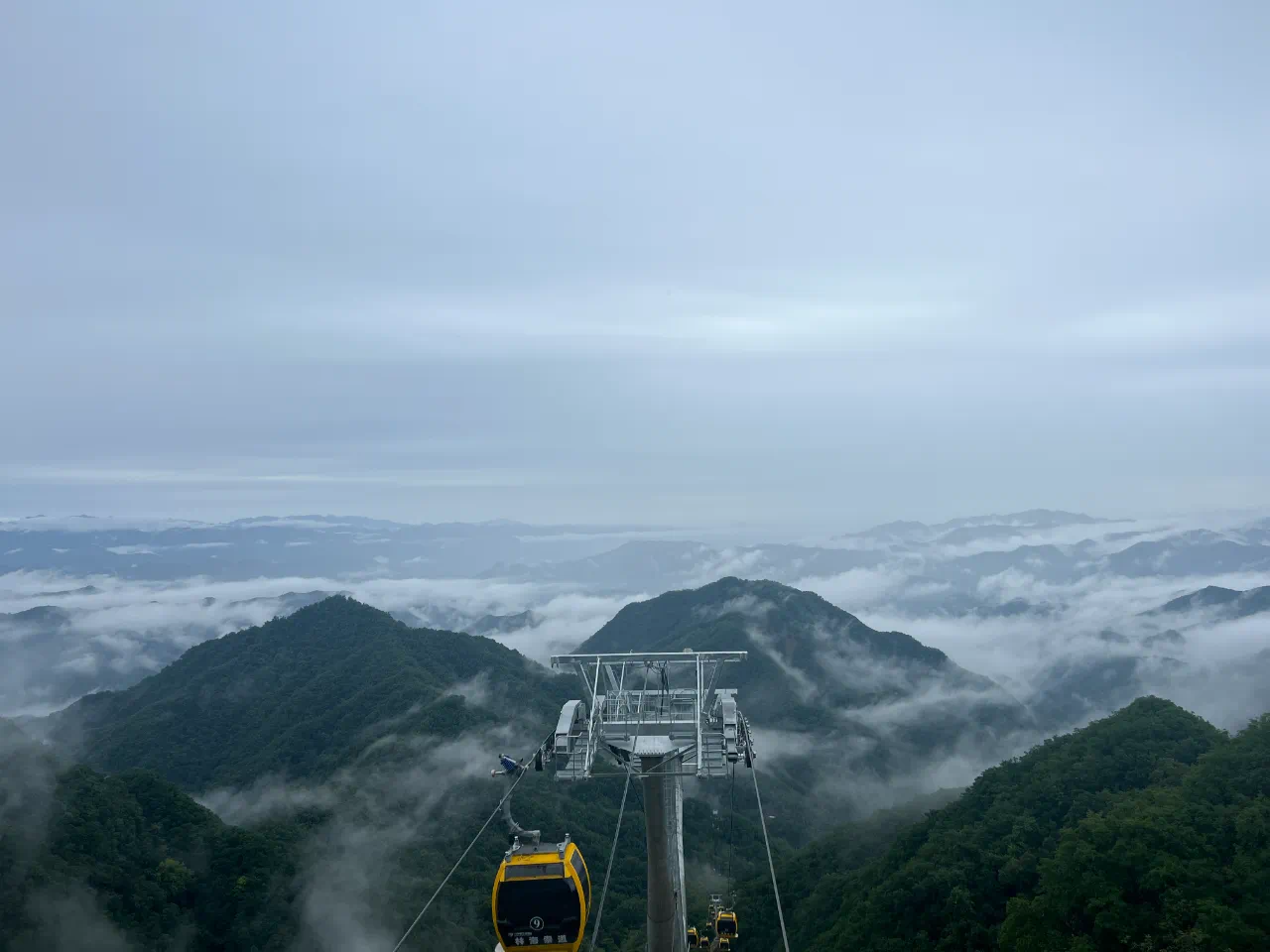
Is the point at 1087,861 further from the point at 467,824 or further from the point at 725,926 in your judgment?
the point at 467,824

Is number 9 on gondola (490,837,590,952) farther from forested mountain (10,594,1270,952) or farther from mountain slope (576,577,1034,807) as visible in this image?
mountain slope (576,577,1034,807)

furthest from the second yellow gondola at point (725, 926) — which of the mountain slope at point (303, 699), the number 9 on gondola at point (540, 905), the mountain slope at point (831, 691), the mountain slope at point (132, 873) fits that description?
the mountain slope at point (831, 691)

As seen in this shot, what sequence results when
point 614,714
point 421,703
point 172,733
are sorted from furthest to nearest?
1. point 172,733
2. point 421,703
3. point 614,714

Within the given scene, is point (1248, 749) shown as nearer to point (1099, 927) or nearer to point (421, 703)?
point (1099, 927)

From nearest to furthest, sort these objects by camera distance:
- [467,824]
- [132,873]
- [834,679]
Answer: [132,873], [467,824], [834,679]

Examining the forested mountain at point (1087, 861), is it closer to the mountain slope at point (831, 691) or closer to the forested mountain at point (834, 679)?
the mountain slope at point (831, 691)

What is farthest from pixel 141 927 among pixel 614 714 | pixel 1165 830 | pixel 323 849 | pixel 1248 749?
pixel 1248 749

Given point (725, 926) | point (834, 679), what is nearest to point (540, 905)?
point (725, 926)
